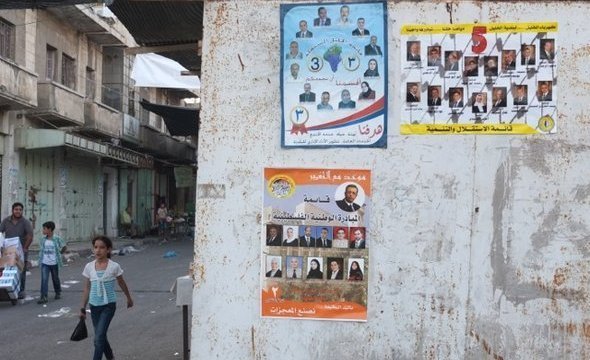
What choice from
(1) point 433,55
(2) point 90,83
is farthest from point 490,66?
(2) point 90,83

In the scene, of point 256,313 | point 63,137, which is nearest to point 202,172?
point 256,313

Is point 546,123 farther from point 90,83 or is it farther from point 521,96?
point 90,83

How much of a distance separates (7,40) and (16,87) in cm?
196

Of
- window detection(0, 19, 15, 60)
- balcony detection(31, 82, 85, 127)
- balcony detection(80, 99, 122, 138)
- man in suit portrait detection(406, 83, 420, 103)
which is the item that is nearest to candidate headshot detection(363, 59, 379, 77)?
man in suit portrait detection(406, 83, 420, 103)

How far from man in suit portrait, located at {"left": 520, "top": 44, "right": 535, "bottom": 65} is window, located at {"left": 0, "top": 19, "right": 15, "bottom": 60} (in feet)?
59.2

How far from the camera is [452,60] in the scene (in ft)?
13.6

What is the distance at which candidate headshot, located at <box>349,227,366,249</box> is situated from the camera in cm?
414

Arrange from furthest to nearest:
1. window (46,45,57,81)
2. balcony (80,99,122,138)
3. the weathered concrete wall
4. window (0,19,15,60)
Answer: balcony (80,99,122,138), window (46,45,57,81), window (0,19,15,60), the weathered concrete wall

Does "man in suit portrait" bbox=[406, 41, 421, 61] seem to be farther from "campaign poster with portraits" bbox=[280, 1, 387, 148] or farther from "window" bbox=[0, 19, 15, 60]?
"window" bbox=[0, 19, 15, 60]

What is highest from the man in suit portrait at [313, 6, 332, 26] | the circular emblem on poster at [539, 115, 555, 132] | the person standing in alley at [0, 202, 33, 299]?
the man in suit portrait at [313, 6, 332, 26]

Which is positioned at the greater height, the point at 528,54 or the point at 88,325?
the point at 528,54

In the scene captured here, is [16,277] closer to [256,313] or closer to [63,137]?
[256,313]

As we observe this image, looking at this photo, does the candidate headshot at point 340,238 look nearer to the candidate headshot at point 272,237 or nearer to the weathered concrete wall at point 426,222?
the weathered concrete wall at point 426,222

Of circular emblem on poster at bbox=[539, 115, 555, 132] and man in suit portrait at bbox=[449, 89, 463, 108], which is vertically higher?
man in suit portrait at bbox=[449, 89, 463, 108]
